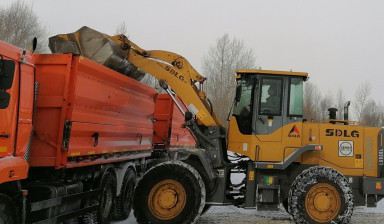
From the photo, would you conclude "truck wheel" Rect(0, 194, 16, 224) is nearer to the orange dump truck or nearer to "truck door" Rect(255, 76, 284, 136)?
the orange dump truck

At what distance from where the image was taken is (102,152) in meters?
5.75

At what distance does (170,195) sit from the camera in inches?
247

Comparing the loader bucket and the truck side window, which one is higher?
the loader bucket

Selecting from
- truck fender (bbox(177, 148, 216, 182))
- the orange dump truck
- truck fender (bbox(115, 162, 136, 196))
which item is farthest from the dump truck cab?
truck fender (bbox(177, 148, 216, 182))

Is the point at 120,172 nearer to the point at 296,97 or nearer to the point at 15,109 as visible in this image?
the point at 15,109

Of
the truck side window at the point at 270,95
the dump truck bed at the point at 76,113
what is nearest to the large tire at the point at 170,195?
the dump truck bed at the point at 76,113

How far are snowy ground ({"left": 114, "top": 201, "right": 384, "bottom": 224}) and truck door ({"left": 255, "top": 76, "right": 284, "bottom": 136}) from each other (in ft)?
5.97

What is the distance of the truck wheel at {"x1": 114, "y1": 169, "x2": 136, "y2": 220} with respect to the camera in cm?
714

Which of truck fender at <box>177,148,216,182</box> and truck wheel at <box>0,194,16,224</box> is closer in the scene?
truck wheel at <box>0,194,16,224</box>

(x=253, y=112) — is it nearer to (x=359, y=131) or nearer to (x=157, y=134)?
(x=359, y=131)

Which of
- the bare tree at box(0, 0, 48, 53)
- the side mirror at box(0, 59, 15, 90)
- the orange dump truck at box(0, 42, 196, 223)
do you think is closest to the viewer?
the side mirror at box(0, 59, 15, 90)

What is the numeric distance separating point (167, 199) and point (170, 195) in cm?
9

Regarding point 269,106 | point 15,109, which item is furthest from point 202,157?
point 15,109

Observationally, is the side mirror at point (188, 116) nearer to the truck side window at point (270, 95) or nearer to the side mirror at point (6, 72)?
the truck side window at point (270, 95)
